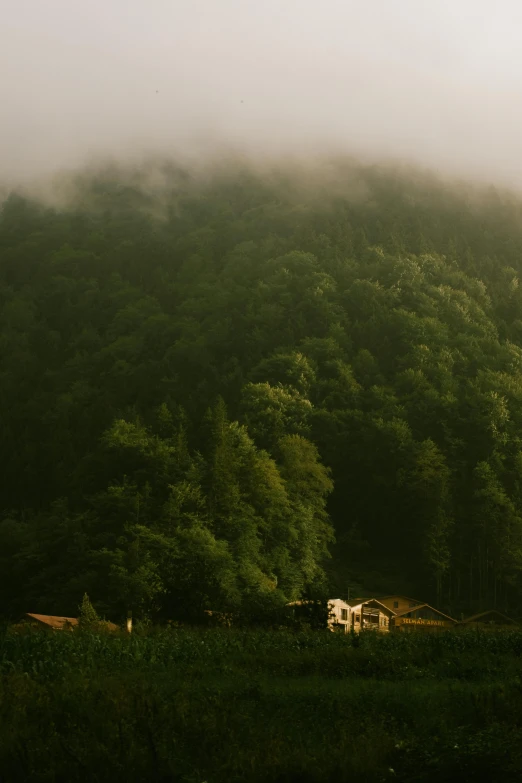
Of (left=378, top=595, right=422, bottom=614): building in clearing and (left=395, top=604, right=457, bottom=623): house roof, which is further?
(left=378, top=595, right=422, bottom=614): building in clearing

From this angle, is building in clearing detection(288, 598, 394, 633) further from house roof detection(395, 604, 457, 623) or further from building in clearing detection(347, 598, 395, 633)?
house roof detection(395, 604, 457, 623)

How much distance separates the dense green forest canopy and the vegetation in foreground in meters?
21.3

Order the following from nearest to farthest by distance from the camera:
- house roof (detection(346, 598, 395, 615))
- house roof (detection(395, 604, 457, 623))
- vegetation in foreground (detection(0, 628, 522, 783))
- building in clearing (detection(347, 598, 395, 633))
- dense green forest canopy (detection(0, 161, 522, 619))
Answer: vegetation in foreground (detection(0, 628, 522, 783))
dense green forest canopy (detection(0, 161, 522, 619))
building in clearing (detection(347, 598, 395, 633))
house roof (detection(346, 598, 395, 615))
house roof (detection(395, 604, 457, 623))

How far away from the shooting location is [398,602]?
80.2 meters

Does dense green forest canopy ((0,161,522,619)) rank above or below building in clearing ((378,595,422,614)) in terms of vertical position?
above

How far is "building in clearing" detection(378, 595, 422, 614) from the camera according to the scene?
78.7 metres

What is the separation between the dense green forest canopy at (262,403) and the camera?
64.8m

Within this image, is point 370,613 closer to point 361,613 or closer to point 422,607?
point 361,613

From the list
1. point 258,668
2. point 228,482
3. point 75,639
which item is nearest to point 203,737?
point 258,668

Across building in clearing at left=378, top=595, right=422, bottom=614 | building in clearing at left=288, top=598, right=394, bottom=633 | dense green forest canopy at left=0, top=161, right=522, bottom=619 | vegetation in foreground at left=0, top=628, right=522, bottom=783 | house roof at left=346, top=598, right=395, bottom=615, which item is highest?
dense green forest canopy at left=0, top=161, right=522, bottom=619

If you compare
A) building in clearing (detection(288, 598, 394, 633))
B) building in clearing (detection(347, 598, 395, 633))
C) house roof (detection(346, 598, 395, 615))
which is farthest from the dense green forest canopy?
building in clearing (detection(347, 598, 395, 633))

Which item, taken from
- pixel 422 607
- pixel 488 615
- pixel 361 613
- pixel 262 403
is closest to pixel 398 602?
pixel 422 607

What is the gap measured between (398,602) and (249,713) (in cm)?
6493

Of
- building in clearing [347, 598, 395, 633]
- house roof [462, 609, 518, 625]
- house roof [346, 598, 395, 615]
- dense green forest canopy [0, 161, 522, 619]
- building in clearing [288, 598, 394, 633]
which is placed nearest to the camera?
dense green forest canopy [0, 161, 522, 619]
